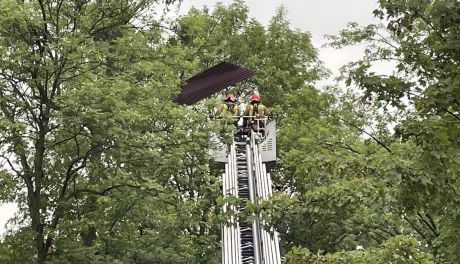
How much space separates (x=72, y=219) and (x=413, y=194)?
8.96 meters

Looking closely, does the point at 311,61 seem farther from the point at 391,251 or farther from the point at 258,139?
the point at 391,251

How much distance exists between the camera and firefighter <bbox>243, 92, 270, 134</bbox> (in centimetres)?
2161

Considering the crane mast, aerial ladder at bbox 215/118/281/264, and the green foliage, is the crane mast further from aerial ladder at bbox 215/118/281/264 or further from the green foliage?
the green foliage

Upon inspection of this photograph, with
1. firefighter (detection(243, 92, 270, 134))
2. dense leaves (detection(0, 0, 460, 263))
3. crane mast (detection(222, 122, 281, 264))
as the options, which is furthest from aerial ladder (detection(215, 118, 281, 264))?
dense leaves (detection(0, 0, 460, 263))

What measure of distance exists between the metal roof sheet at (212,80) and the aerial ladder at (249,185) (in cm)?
191

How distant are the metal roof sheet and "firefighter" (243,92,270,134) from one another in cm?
112

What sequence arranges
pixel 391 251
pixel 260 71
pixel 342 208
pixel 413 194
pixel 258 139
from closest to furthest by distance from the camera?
pixel 413 194 < pixel 342 208 < pixel 391 251 < pixel 258 139 < pixel 260 71

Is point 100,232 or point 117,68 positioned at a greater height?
point 117,68

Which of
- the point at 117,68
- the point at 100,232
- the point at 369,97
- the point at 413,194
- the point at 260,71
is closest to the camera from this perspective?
the point at 413,194

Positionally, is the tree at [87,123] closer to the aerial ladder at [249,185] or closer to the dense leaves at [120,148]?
the dense leaves at [120,148]

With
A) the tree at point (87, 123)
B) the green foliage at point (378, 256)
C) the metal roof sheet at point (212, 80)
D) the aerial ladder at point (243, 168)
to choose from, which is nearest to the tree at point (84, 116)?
the tree at point (87, 123)

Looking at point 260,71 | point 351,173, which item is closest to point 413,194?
point 351,173

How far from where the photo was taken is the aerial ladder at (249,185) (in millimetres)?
13430

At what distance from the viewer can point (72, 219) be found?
1212 centimetres
